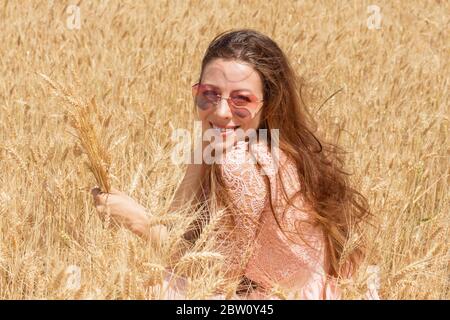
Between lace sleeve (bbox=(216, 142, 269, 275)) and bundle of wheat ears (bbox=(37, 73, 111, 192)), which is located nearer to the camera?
bundle of wheat ears (bbox=(37, 73, 111, 192))

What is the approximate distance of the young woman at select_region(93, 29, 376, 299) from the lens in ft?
6.64

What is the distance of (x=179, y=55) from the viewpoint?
384 cm

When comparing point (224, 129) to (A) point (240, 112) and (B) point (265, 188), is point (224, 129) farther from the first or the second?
(B) point (265, 188)

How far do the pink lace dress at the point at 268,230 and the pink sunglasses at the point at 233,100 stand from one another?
86mm

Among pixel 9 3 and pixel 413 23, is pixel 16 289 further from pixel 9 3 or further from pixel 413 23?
pixel 413 23

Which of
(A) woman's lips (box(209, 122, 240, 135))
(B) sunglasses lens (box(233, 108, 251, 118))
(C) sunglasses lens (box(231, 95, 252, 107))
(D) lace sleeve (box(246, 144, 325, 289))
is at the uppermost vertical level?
(C) sunglasses lens (box(231, 95, 252, 107))

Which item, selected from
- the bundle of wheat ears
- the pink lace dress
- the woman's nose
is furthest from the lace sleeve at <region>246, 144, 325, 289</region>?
the bundle of wheat ears

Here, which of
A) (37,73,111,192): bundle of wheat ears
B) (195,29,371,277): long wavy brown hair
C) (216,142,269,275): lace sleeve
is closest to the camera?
(37,73,111,192): bundle of wheat ears

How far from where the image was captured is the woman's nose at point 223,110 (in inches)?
81.4

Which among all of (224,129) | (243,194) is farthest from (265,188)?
(224,129)

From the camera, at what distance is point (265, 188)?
203 cm

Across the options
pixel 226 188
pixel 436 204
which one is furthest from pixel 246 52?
pixel 436 204

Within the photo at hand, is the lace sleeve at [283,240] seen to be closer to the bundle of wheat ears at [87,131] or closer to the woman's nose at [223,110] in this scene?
the woman's nose at [223,110]

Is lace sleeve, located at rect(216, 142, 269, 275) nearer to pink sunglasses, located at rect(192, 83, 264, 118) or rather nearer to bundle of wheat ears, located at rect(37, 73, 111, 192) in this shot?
pink sunglasses, located at rect(192, 83, 264, 118)
